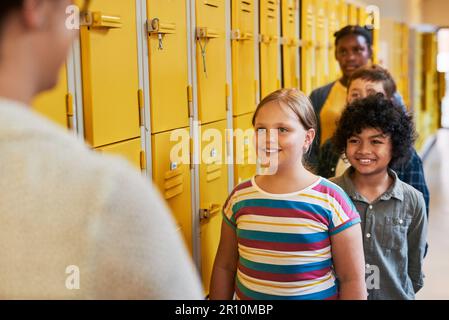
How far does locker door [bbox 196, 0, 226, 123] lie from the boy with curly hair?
2.46ft

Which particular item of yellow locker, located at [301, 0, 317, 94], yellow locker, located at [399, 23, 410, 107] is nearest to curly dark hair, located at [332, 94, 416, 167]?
yellow locker, located at [301, 0, 317, 94]

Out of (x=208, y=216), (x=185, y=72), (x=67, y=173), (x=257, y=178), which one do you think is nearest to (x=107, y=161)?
(x=67, y=173)

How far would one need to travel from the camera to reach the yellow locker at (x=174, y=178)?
225cm

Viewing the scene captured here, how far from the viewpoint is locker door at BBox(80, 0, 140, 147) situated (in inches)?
69.5

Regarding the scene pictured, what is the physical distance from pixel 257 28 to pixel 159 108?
51.5 inches

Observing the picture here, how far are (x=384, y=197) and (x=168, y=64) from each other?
37.2 inches

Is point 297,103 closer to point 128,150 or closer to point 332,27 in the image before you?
point 128,150

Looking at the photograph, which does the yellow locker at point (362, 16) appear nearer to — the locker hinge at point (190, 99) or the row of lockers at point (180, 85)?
the row of lockers at point (180, 85)

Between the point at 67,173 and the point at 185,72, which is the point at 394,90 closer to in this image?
the point at 185,72

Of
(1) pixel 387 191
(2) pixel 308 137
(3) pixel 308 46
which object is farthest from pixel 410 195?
(3) pixel 308 46

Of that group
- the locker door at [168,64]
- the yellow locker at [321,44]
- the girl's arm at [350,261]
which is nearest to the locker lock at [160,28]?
the locker door at [168,64]

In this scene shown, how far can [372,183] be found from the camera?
198 centimetres

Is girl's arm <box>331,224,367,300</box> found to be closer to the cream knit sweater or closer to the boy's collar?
the boy's collar

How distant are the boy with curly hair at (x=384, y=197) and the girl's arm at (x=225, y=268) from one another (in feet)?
1.40
